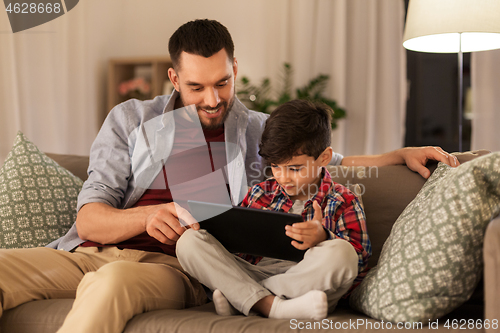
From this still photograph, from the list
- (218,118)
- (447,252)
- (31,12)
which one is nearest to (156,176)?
(218,118)

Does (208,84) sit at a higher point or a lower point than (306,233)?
higher

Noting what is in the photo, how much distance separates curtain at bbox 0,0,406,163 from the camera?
3172mm

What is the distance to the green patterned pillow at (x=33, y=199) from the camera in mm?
1522

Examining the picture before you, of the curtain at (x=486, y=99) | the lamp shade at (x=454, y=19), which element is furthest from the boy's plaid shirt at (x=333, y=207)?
the curtain at (x=486, y=99)

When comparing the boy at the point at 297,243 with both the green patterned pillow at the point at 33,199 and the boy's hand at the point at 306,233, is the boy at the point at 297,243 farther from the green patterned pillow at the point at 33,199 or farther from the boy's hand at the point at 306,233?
the green patterned pillow at the point at 33,199

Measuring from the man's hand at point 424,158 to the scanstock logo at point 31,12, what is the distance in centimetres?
253

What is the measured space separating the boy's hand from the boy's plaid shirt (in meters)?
0.06

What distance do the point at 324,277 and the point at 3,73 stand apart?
257cm

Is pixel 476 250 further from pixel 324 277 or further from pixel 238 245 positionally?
pixel 238 245

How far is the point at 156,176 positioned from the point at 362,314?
78 centimetres

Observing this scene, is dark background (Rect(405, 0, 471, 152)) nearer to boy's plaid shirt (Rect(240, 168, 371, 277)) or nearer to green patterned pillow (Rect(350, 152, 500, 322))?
boy's plaid shirt (Rect(240, 168, 371, 277))

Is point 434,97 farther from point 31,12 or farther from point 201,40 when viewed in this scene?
point 31,12

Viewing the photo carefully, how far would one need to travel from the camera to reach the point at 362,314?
3.66 feet

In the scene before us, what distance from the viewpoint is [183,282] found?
1234mm
